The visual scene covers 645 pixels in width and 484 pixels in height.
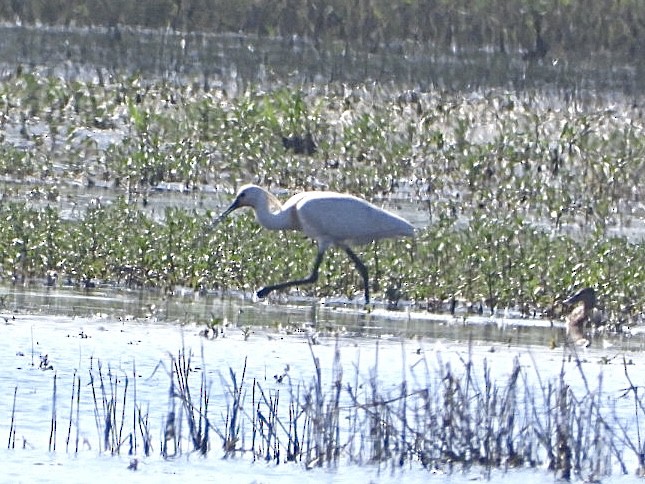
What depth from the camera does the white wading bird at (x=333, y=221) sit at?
14438 millimetres

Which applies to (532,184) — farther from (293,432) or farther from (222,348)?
(293,432)

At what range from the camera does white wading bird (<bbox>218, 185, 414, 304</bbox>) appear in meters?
14.4

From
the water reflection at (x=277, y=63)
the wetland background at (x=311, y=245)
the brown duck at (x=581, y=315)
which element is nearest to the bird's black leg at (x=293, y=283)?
the wetland background at (x=311, y=245)

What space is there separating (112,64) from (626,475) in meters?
17.1

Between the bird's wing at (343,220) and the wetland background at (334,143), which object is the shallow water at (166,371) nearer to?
the bird's wing at (343,220)

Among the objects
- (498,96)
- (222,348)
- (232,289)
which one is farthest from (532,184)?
(222,348)

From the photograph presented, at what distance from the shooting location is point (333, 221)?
14.4m

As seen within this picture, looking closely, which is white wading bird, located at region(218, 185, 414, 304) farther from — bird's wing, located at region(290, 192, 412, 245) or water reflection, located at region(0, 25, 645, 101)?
water reflection, located at region(0, 25, 645, 101)

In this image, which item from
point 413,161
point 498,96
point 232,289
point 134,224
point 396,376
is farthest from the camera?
point 498,96

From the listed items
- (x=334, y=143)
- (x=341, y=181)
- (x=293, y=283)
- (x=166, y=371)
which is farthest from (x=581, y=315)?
(x=334, y=143)

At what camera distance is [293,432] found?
8.73 m

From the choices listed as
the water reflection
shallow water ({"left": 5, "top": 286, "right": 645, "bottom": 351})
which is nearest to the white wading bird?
shallow water ({"left": 5, "top": 286, "right": 645, "bottom": 351})

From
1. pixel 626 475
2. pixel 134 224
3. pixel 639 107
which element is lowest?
pixel 626 475

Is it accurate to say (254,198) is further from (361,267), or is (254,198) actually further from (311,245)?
(361,267)
